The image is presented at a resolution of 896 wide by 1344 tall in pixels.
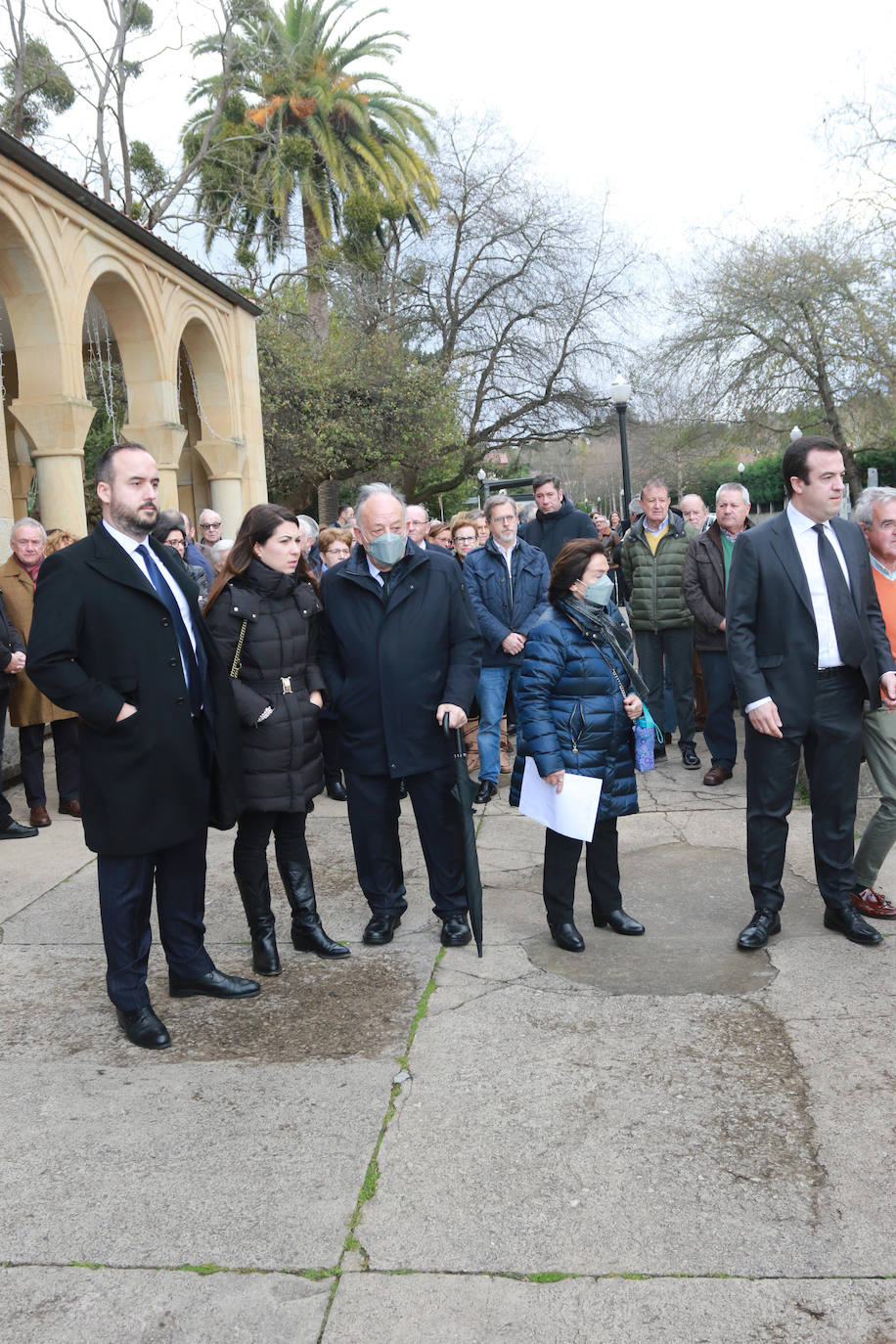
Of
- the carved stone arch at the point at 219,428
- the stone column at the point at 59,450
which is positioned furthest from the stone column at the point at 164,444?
the carved stone arch at the point at 219,428

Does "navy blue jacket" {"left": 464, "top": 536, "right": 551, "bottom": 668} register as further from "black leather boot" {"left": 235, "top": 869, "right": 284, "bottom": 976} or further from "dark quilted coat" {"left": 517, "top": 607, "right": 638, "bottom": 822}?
"black leather boot" {"left": 235, "top": 869, "right": 284, "bottom": 976}

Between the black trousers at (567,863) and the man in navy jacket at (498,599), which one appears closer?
the black trousers at (567,863)

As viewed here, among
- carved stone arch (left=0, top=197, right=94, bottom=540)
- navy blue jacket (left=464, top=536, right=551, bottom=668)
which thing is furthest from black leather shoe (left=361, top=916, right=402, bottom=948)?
carved stone arch (left=0, top=197, right=94, bottom=540)

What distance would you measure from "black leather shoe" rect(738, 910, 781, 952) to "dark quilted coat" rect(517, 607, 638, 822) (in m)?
0.67

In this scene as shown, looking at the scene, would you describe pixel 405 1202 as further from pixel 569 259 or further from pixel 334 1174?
pixel 569 259

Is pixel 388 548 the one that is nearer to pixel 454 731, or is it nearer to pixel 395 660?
pixel 395 660

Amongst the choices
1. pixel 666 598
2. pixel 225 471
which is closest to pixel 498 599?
pixel 666 598

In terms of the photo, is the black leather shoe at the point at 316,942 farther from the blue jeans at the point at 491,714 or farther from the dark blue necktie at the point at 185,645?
the blue jeans at the point at 491,714

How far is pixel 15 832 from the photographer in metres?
6.91

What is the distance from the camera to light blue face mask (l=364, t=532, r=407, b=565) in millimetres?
4574

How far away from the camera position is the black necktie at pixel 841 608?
4.49 meters

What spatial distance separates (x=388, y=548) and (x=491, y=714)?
10.3 ft

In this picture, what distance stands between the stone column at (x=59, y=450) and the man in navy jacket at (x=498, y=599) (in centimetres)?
432

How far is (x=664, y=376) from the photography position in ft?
97.4
